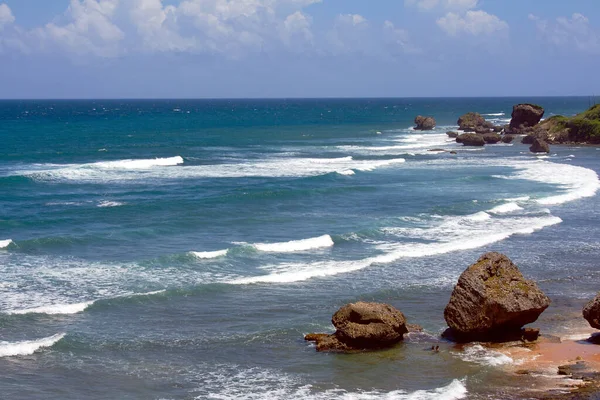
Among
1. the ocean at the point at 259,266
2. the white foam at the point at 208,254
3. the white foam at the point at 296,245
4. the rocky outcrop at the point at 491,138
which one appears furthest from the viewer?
the rocky outcrop at the point at 491,138

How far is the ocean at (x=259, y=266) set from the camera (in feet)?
61.0

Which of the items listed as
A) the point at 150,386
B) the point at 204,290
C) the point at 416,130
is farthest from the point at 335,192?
the point at 416,130

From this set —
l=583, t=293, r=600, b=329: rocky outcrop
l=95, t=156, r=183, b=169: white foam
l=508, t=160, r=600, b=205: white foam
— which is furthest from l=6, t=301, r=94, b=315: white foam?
l=95, t=156, r=183, b=169: white foam

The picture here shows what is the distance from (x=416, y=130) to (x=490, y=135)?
27.1 metres

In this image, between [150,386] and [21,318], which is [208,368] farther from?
[21,318]

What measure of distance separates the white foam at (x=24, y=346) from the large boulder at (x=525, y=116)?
7841 centimetres

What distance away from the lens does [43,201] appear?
1676 inches

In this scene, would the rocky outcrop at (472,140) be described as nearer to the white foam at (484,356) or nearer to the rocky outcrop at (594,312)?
the rocky outcrop at (594,312)

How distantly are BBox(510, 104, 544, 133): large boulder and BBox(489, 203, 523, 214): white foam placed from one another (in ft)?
172

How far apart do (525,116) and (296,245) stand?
66.4m

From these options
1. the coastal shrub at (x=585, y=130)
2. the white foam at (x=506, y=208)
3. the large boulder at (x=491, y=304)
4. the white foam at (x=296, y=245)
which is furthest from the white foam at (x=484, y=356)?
the coastal shrub at (x=585, y=130)

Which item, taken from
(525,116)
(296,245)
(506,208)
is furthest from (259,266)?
(525,116)

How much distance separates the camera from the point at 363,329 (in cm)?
2002

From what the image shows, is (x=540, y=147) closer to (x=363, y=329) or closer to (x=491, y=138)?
(x=491, y=138)
